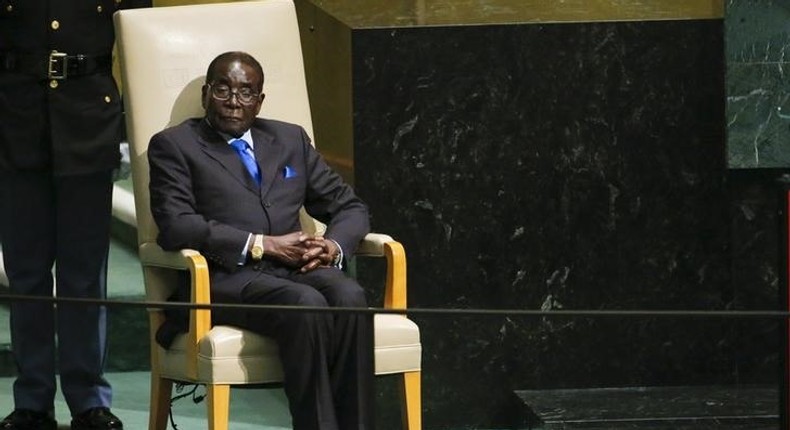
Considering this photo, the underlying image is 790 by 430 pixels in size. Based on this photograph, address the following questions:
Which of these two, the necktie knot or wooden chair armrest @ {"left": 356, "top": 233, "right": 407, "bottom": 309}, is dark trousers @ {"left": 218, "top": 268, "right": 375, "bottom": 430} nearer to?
wooden chair armrest @ {"left": 356, "top": 233, "right": 407, "bottom": 309}

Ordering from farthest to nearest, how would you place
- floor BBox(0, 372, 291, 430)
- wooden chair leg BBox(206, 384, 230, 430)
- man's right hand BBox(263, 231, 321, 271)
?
floor BBox(0, 372, 291, 430)
man's right hand BBox(263, 231, 321, 271)
wooden chair leg BBox(206, 384, 230, 430)

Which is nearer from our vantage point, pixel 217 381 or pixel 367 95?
pixel 217 381

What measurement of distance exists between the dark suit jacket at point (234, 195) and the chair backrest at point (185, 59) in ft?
0.35

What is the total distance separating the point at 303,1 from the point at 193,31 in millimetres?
839

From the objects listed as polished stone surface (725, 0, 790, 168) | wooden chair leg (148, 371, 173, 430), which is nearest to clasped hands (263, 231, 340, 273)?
wooden chair leg (148, 371, 173, 430)

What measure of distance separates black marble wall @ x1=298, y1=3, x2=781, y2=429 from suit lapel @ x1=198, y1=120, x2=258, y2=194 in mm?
747

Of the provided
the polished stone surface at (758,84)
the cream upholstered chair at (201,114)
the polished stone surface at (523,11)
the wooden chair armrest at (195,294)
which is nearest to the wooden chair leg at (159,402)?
the cream upholstered chair at (201,114)

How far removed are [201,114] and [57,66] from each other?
395 millimetres

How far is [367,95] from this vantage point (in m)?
5.27

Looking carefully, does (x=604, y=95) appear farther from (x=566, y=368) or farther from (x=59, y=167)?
(x=59, y=167)

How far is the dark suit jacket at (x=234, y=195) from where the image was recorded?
14.3 feet

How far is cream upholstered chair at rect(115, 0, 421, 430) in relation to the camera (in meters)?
4.16

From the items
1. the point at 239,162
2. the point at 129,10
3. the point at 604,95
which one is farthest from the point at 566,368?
the point at 129,10

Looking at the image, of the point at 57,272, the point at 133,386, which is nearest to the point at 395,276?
the point at 57,272
